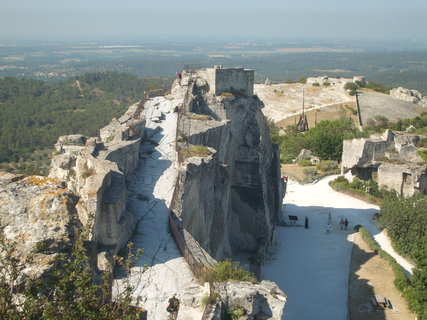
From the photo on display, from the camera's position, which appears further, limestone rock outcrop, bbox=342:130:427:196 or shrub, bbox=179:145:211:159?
limestone rock outcrop, bbox=342:130:427:196

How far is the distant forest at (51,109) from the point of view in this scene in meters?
57.2

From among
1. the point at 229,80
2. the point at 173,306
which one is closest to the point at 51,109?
the point at 229,80

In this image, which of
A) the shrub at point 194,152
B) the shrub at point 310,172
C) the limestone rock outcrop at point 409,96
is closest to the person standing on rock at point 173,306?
the shrub at point 194,152

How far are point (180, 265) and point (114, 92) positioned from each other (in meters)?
91.4

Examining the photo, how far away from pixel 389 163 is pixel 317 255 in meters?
10.7

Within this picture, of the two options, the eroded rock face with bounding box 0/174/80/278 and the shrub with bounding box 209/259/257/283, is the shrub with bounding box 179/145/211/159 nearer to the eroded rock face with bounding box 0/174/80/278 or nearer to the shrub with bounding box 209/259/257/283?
the shrub with bounding box 209/259/257/283

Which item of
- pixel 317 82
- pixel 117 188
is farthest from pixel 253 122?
pixel 317 82

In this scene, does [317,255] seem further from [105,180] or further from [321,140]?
[321,140]

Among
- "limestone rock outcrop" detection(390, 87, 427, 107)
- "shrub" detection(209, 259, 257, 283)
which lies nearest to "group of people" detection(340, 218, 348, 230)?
"shrub" detection(209, 259, 257, 283)

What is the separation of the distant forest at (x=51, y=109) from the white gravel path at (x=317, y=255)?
1095 inches

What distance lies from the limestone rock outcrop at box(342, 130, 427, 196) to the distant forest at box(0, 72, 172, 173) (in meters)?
28.6

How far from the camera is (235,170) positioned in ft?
62.8

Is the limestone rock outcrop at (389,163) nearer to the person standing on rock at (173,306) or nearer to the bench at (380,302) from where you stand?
the bench at (380,302)

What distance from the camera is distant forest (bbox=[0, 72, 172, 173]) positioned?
2250 inches
